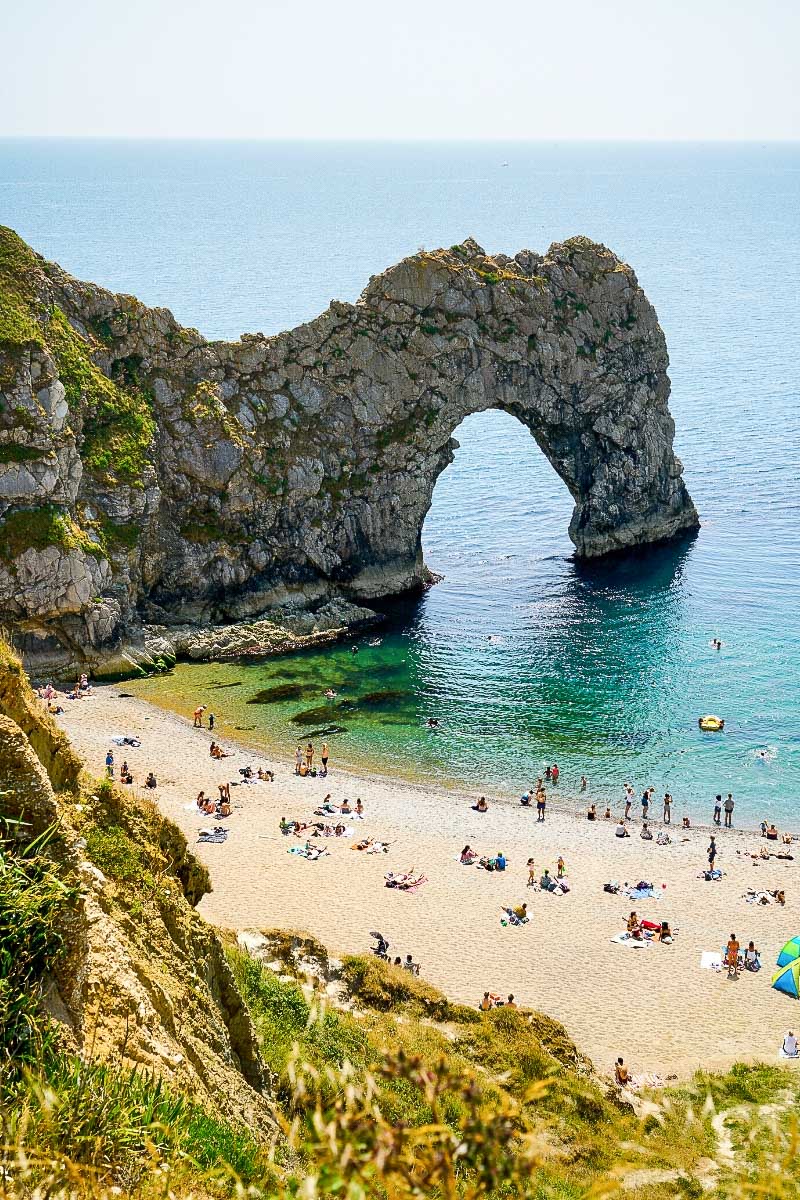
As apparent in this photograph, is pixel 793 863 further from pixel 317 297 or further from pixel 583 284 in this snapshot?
pixel 317 297

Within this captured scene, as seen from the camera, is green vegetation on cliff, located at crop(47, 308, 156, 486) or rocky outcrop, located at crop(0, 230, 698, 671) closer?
rocky outcrop, located at crop(0, 230, 698, 671)

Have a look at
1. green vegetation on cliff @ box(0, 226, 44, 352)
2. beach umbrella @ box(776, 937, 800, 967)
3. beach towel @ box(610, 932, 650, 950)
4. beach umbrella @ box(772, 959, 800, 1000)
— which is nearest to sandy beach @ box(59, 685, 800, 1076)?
beach towel @ box(610, 932, 650, 950)

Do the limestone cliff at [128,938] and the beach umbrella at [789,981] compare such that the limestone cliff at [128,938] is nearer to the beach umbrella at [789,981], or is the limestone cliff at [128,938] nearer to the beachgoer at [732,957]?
the beachgoer at [732,957]

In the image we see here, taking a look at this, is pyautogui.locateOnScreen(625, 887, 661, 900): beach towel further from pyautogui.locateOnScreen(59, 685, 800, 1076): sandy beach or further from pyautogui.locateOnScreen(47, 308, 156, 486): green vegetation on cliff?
pyautogui.locateOnScreen(47, 308, 156, 486): green vegetation on cliff

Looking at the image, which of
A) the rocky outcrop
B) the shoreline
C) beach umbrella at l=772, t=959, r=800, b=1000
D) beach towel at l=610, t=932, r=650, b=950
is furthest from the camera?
the rocky outcrop

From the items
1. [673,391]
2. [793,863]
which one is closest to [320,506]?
[793,863]

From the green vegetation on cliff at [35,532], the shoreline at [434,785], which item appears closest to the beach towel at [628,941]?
the shoreline at [434,785]

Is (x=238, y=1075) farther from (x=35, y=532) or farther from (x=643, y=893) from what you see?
(x=35, y=532)
